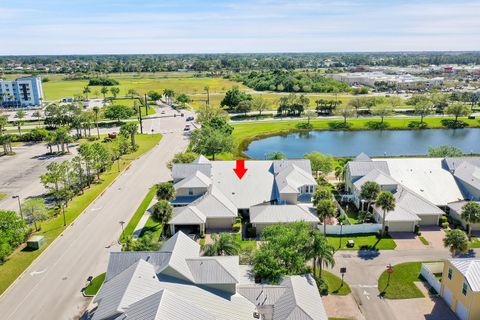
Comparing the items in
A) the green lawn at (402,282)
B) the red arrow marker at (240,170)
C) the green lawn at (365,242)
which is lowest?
the green lawn at (402,282)

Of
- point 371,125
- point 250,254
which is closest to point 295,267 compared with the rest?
point 250,254

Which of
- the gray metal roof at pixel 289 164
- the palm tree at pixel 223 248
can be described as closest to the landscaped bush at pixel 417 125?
the gray metal roof at pixel 289 164

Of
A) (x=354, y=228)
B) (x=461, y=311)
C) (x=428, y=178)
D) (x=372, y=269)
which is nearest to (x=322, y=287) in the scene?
(x=372, y=269)

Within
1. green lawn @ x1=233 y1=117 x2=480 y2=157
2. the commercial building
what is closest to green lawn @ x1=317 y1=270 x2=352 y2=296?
green lawn @ x1=233 y1=117 x2=480 y2=157

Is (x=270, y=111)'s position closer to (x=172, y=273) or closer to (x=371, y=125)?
(x=371, y=125)

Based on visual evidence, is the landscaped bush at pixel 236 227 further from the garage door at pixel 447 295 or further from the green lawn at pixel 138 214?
the garage door at pixel 447 295

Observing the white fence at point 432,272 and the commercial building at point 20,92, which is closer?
the white fence at point 432,272
